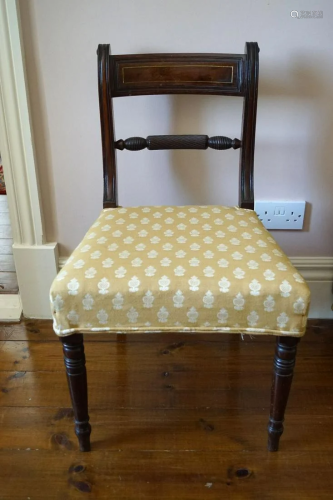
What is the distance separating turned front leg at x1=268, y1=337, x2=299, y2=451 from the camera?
2.96 ft

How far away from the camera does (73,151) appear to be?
1348mm

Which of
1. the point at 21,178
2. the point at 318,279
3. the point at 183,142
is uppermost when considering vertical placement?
the point at 183,142

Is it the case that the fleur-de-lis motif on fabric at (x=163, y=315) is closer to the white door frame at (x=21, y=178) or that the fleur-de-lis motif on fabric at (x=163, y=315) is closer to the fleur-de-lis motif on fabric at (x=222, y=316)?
the fleur-de-lis motif on fabric at (x=222, y=316)

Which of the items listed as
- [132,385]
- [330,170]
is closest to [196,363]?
[132,385]

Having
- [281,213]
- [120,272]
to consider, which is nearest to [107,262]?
[120,272]

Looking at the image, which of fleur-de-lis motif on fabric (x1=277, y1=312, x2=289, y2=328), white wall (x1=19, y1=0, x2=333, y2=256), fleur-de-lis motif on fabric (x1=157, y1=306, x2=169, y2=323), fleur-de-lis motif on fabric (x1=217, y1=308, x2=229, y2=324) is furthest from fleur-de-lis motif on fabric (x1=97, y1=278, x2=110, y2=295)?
white wall (x1=19, y1=0, x2=333, y2=256)

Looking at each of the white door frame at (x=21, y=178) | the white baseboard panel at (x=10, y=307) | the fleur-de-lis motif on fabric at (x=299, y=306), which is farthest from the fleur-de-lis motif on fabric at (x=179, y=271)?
the white baseboard panel at (x=10, y=307)

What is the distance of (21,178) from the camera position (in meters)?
1.35

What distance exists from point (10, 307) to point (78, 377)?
2.30ft

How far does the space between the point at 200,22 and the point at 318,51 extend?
12.3 inches

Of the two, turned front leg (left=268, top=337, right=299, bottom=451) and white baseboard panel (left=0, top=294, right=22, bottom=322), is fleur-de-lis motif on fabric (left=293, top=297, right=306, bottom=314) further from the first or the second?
white baseboard panel (left=0, top=294, right=22, bottom=322)

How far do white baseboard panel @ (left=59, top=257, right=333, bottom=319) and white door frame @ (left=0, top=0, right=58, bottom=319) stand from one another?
84 mm

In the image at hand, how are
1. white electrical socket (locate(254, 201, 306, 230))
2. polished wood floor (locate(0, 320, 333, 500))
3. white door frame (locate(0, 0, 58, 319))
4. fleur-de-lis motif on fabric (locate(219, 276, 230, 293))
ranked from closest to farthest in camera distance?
fleur-de-lis motif on fabric (locate(219, 276, 230, 293))
polished wood floor (locate(0, 320, 333, 500))
white door frame (locate(0, 0, 58, 319))
white electrical socket (locate(254, 201, 306, 230))

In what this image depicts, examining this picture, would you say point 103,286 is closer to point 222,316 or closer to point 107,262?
point 107,262
